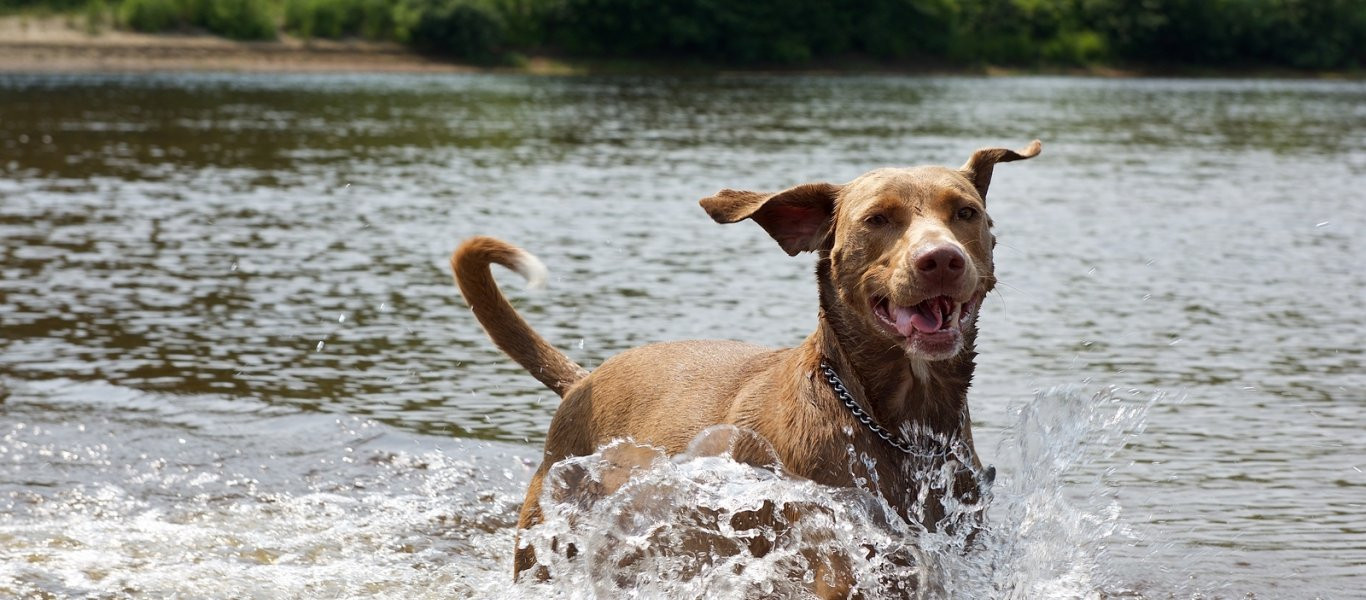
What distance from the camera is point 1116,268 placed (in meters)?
14.6

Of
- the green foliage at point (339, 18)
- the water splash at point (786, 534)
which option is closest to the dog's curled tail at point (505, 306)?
the water splash at point (786, 534)

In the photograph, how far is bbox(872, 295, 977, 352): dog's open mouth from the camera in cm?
485

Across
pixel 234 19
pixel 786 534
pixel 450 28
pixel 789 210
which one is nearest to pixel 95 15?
pixel 234 19

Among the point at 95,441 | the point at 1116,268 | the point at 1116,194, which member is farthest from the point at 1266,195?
the point at 95,441

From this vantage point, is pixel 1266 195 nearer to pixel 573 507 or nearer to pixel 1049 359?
pixel 1049 359

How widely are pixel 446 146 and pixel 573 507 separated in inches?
876

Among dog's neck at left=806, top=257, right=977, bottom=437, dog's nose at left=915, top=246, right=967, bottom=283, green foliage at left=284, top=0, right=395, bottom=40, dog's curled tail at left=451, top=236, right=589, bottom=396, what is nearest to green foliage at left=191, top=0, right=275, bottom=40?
green foliage at left=284, top=0, right=395, bottom=40

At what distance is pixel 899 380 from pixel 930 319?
0.27 metres

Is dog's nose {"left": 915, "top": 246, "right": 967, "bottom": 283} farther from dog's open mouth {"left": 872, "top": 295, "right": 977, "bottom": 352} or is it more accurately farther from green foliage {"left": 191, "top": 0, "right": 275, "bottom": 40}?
green foliage {"left": 191, "top": 0, "right": 275, "bottom": 40}

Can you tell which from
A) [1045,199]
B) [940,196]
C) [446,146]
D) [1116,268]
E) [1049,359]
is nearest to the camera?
[940,196]

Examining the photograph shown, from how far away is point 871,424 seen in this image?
4992 millimetres

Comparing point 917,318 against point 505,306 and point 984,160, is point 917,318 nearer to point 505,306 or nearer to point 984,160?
point 984,160

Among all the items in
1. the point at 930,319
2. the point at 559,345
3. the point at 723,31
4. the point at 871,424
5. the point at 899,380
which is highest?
the point at 930,319

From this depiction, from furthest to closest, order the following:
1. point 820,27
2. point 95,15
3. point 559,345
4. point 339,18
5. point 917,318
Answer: point 820,27 < point 339,18 < point 95,15 < point 559,345 < point 917,318
